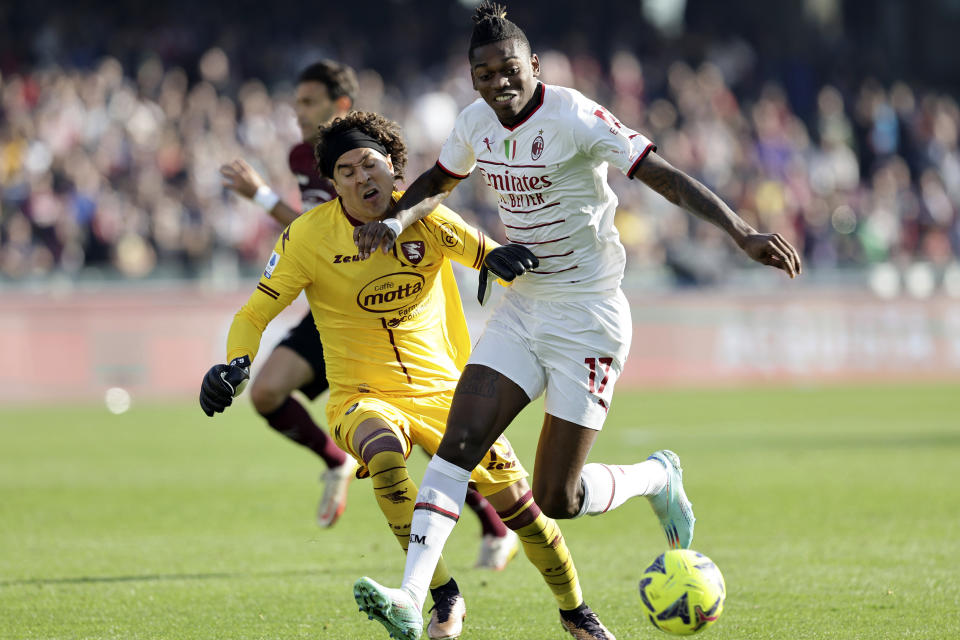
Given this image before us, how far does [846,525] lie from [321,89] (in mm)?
4341

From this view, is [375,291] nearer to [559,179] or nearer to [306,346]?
[559,179]

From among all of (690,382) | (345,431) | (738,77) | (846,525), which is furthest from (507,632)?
(738,77)

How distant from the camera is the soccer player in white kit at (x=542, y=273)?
532cm

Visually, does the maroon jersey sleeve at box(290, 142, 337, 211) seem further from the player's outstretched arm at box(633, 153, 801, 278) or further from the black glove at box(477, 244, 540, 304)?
the player's outstretched arm at box(633, 153, 801, 278)

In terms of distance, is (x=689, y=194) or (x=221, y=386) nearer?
(x=689, y=194)

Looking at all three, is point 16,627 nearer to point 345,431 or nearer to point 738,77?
point 345,431

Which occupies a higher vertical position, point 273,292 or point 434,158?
point 273,292

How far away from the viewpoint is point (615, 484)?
19.0ft

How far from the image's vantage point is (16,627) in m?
5.86

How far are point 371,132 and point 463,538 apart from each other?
10.9 feet

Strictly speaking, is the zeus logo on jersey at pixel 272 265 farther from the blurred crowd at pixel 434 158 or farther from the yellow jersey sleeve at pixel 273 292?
the blurred crowd at pixel 434 158

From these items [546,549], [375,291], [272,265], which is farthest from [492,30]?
[546,549]

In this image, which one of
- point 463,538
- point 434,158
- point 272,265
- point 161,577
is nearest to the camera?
point 272,265

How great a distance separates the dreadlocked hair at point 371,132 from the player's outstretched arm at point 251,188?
5.23 ft
